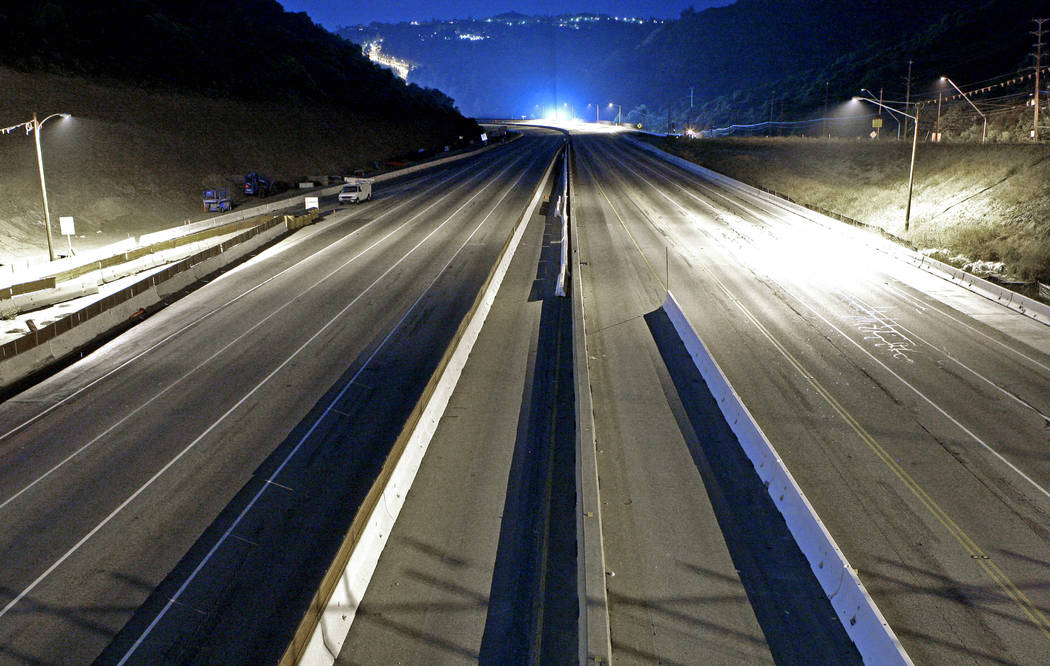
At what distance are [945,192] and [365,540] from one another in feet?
153

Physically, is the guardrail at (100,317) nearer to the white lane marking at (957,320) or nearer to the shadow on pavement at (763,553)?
the shadow on pavement at (763,553)

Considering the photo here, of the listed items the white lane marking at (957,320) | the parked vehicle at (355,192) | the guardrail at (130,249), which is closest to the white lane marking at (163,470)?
the guardrail at (130,249)

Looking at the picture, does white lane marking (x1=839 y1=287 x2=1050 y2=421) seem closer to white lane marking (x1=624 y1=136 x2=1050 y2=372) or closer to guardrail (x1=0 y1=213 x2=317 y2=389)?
white lane marking (x1=624 y1=136 x2=1050 y2=372)

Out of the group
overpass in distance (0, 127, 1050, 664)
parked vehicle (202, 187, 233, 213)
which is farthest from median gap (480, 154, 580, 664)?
parked vehicle (202, 187, 233, 213)

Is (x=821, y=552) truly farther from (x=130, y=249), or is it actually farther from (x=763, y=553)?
(x=130, y=249)

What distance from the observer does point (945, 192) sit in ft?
145

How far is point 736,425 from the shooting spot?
15.0 meters

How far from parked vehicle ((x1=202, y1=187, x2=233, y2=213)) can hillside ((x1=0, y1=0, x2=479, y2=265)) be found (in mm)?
865

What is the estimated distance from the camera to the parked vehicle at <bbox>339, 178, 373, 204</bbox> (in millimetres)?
53312

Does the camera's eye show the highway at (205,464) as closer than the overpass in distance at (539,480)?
No

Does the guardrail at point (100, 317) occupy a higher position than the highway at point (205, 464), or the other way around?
the guardrail at point (100, 317)

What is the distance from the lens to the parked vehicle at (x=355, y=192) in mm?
53312

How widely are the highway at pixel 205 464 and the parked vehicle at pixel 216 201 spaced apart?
79.6 ft

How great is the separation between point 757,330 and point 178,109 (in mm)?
63527
